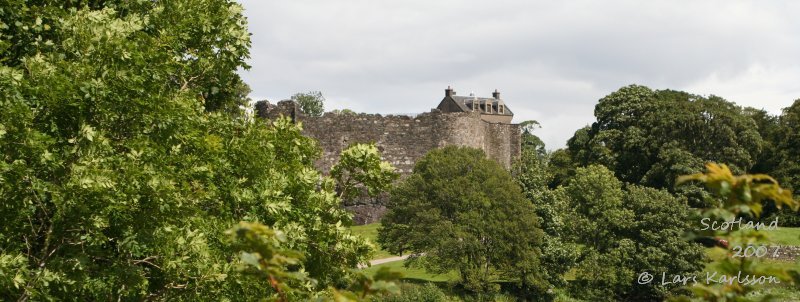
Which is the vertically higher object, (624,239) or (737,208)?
(737,208)

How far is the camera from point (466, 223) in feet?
120

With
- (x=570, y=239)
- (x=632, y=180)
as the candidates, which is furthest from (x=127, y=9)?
(x=632, y=180)

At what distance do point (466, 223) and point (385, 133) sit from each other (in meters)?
8.98

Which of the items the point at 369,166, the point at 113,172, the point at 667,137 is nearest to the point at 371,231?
the point at 667,137

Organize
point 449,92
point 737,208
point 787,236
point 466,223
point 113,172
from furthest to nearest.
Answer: point 449,92 → point 787,236 → point 466,223 → point 113,172 → point 737,208

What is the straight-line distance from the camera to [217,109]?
17.5 meters

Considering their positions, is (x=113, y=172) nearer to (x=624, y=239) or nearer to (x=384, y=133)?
(x=624, y=239)

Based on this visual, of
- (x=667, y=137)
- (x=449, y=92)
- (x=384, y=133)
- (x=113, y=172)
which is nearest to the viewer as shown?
(x=113, y=172)

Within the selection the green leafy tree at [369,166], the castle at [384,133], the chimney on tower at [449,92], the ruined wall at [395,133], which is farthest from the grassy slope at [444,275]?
the chimney on tower at [449,92]

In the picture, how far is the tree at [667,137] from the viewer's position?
170 feet

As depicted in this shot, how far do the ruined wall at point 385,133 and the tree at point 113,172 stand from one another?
91.8 feet

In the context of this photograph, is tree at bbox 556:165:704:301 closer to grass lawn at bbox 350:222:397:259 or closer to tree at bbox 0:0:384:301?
grass lawn at bbox 350:222:397:259

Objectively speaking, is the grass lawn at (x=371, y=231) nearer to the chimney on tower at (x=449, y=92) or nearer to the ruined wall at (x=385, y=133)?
the ruined wall at (x=385, y=133)

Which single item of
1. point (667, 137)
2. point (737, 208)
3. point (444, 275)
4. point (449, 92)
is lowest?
point (444, 275)
